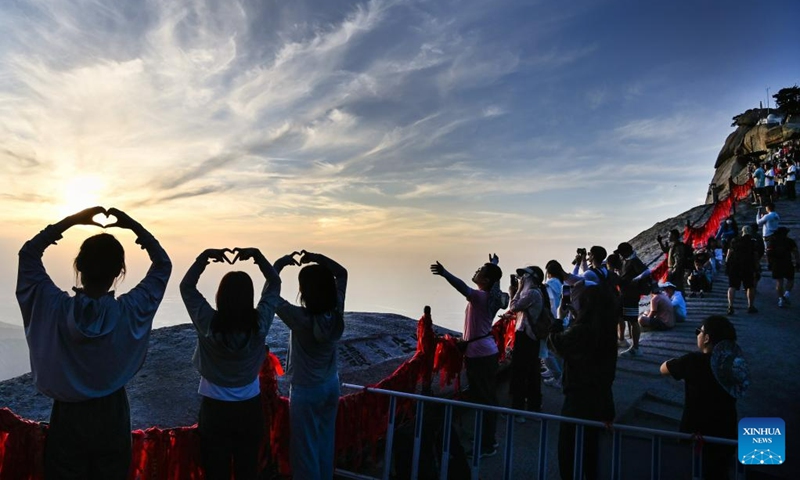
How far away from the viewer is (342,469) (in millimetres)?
4922

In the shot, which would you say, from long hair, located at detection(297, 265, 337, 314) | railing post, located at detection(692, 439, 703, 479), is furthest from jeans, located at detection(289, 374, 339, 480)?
railing post, located at detection(692, 439, 703, 479)

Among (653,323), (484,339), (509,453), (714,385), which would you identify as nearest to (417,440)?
(509,453)

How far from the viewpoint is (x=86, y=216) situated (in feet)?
8.93

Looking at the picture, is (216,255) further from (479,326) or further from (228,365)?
(479,326)

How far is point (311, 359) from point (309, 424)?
51cm

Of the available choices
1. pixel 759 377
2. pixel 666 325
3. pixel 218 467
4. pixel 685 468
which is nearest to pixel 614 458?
pixel 685 468

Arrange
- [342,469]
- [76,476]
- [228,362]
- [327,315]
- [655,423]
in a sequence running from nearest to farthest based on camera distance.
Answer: [76,476], [228,362], [327,315], [342,469], [655,423]

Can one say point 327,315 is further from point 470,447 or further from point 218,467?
point 470,447

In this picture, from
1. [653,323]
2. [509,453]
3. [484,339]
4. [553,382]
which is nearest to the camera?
[509,453]

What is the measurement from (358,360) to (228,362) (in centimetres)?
530

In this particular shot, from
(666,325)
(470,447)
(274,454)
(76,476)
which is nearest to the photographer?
(76,476)

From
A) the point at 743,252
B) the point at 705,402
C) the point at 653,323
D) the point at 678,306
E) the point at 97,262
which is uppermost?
the point at 743,252

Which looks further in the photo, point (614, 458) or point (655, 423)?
point (655, 423)

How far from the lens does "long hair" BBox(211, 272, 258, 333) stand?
10.1 ft
